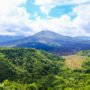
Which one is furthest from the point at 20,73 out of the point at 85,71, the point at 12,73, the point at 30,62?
the point at 85,71

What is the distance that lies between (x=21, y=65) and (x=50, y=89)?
214ft

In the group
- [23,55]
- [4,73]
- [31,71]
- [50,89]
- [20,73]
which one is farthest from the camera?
[23,55]

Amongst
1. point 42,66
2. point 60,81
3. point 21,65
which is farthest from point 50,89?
point 21,65

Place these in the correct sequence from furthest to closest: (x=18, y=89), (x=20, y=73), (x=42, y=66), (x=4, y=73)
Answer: (x=42, y=66), (x=20, y=73), (x=4, y=73), (x=18, y=89)

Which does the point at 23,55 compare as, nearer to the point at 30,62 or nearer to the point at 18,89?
the point at 30,62

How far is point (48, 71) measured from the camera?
5714 inches

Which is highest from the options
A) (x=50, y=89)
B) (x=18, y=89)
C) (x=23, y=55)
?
(x=23, y=55)

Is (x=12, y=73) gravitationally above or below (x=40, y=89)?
above

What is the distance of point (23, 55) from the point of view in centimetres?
17962

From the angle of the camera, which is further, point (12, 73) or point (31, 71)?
point (31, 71)

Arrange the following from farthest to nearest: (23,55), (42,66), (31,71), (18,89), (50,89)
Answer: (23,55), (42,66), (31,71), (50,89), (18,89)

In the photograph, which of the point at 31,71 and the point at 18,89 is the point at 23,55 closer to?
the point at 31,71

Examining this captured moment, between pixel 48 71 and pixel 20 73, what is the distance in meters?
35.1

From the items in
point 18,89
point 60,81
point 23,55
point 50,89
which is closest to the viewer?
point 18,89
